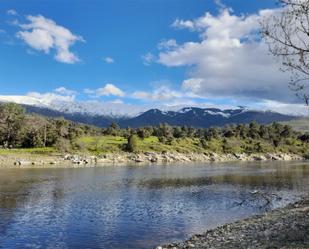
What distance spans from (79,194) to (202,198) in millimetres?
17326

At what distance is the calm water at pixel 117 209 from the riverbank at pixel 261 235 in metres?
4.06

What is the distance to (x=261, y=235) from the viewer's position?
30719 millimetres

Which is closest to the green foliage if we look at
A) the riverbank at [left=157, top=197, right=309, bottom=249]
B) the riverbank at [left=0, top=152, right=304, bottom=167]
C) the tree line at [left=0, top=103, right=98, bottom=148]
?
the riverbank at [left=0, top=152, right=304, bottom=167]

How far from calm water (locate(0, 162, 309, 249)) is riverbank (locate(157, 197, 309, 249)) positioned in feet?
13.3

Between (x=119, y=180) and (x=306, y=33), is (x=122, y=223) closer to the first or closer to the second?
(x=306, y=33)

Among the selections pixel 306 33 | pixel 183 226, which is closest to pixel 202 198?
pixel 183 226

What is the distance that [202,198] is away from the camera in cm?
6184

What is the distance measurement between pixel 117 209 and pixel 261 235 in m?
23.4

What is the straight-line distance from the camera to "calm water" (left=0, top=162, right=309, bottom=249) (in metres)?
36.8

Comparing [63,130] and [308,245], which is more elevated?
[63,130]

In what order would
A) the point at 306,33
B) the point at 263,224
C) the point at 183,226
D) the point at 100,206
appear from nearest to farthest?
the point at 306,33, the point at 263,224, the point at 183,226, the point at 100,206

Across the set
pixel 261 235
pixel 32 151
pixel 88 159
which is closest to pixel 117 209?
pixel 261 235

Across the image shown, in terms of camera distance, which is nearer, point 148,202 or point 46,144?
point 148,202

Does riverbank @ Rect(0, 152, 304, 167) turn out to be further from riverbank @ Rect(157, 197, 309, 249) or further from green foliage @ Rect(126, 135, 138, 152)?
riverbank @ Rect(157, 197, 309, 249)
